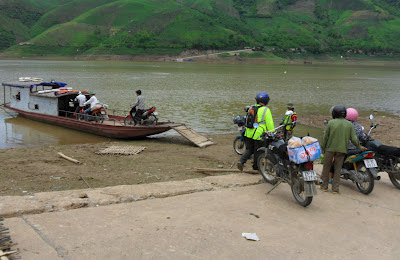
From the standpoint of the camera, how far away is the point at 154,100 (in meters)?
25.4

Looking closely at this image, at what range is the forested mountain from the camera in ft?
377

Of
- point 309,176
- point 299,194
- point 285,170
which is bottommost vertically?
point 299,194

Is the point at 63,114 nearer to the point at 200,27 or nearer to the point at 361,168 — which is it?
the point at 361,168

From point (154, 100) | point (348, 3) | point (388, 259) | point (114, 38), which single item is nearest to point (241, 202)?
point (388, 259)

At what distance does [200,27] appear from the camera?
12769 centimetres

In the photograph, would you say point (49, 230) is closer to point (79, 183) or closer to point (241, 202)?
point (241, 202)

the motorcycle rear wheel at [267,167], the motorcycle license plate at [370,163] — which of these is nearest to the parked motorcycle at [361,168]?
the motorcycle license plate at [370,163]

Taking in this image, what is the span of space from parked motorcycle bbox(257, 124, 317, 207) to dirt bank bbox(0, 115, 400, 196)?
1.97 metres

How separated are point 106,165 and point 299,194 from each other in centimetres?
546

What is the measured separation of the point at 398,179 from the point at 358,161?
3.06ft

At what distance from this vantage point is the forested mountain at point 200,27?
115m

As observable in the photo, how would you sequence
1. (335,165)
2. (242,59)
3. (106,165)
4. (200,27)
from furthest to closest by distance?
1. (200,27)
2. (242,59)
3. (106,165)
4. (335,165)

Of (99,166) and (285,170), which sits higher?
(285,170)

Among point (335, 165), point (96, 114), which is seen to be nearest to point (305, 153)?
point (335, 165)
